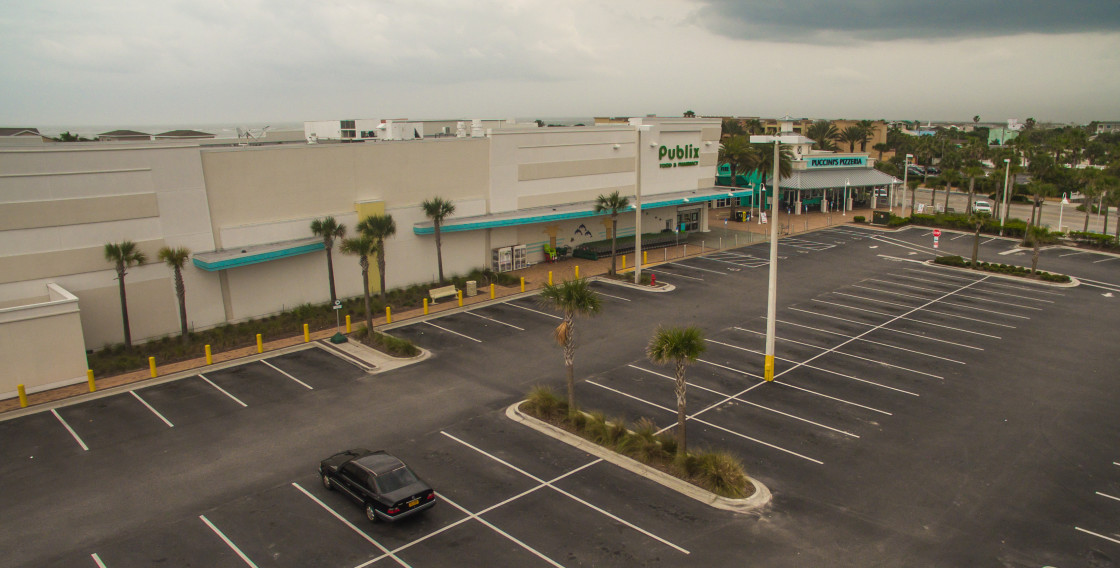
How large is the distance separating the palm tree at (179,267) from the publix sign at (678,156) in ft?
112

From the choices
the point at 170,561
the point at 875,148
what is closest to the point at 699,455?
the point at 170,561

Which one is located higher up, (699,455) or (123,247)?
(123,247)

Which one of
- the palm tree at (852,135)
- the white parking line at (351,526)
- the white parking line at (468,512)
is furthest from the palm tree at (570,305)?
the palm tree at (852,135)

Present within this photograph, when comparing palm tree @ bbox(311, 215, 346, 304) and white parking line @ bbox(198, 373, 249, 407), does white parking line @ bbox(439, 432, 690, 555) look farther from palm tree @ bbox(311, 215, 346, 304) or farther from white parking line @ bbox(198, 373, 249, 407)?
palm tree @ bbox(311, 215, 346, 304)

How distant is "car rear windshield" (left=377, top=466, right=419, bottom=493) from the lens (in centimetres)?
1590

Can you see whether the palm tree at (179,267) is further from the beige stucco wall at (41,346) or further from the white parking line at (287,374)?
the white parking line at (287,374)

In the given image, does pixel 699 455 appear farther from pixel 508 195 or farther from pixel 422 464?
pixel 508 195

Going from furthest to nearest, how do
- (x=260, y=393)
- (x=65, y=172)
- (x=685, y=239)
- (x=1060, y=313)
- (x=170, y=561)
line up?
(x=685, y=239) → (x=1060, y=313) → (x=65, y=172) → (x=260, y=393) → (x=170, y=561)

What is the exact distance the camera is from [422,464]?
61.9 ft

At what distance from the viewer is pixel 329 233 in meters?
32.4

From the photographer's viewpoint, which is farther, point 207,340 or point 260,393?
point 207,340

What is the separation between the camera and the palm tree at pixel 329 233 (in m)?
32.2

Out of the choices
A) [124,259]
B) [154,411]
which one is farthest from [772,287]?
[124,259]

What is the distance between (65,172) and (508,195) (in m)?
23.0
